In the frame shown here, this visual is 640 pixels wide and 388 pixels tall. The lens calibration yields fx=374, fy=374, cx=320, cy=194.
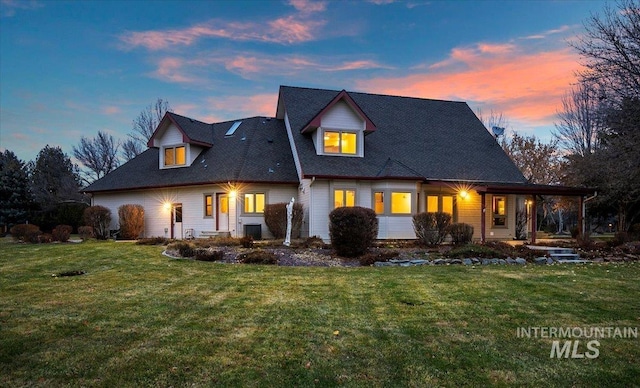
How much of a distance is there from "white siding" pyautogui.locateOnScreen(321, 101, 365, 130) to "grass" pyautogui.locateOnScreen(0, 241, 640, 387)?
10633mm

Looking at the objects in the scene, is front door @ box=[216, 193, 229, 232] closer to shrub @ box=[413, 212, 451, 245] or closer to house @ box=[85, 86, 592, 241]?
house @ box=[85, 86, 592, 241]

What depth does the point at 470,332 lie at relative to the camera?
495 cm

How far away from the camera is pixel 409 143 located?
20.4 metres

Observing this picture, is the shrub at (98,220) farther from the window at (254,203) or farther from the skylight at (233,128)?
the skylight at (233,128)

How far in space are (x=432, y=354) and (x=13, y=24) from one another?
21.3 metres

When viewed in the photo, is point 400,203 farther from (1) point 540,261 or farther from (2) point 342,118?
(1) point 540,261

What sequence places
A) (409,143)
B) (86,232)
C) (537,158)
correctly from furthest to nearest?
(537,158), (409,143), (86,232)

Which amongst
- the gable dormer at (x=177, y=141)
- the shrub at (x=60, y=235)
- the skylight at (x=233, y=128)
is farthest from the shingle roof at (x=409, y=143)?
the shrub at (x=60, y=235)

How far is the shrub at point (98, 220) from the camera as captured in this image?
62.2 ft

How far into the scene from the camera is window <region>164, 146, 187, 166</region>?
20.9m

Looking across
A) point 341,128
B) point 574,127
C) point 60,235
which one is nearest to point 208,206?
point 60,235

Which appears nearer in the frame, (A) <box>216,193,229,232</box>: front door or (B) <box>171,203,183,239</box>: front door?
(A) <box>216,193,229,232</box>: front door

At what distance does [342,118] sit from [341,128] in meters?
0.50

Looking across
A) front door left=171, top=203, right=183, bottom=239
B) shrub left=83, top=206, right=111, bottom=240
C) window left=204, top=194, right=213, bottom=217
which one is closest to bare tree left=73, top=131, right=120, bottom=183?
shrub left=83, top=206, right=111, bottom=240
